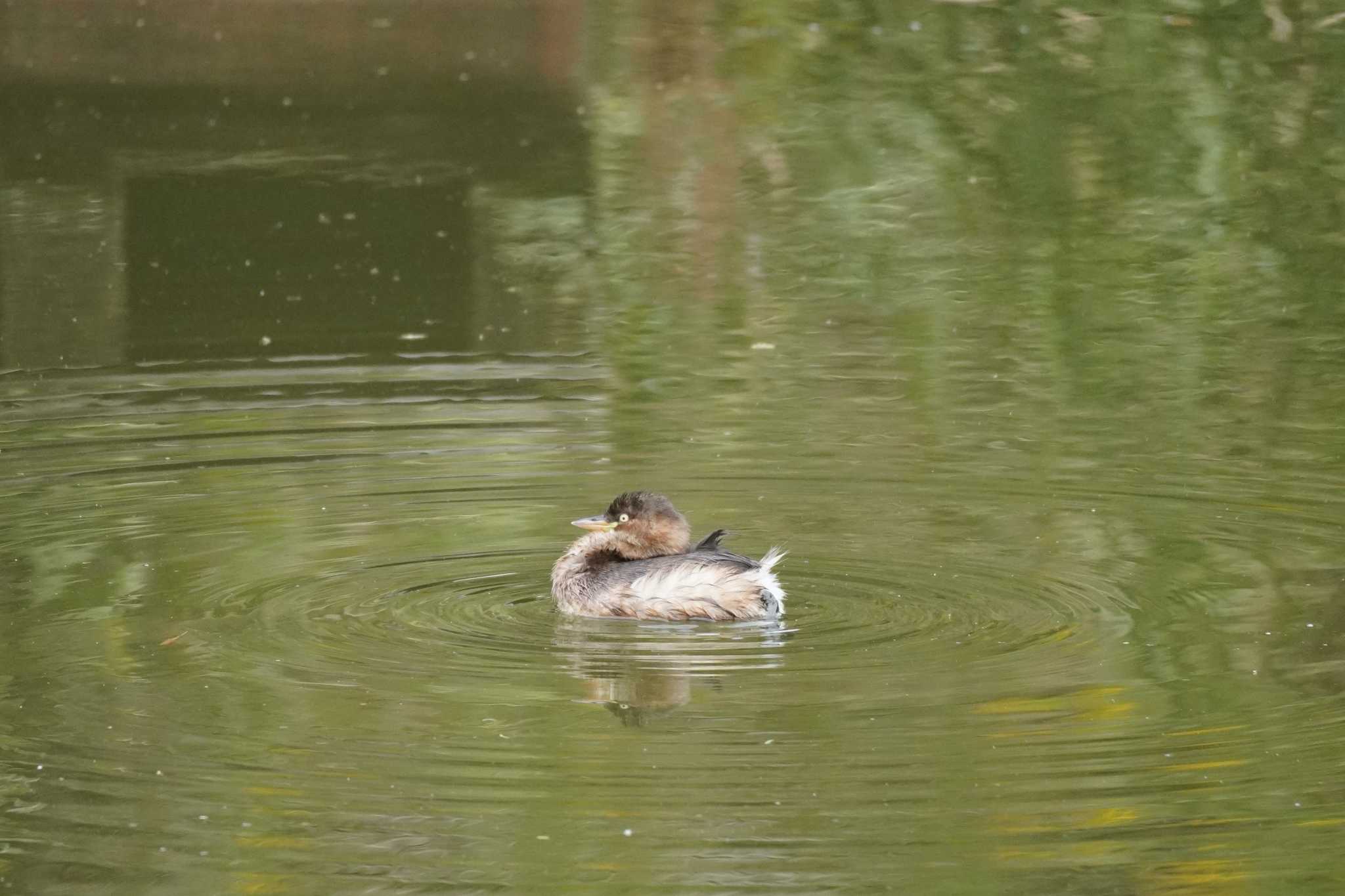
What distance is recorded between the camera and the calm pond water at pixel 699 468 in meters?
6.34

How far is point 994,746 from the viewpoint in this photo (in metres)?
6.75

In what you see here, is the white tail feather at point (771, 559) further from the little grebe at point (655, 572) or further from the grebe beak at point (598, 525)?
the grebe beak at point (598, 525)

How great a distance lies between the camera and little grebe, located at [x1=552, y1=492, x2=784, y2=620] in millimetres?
8062

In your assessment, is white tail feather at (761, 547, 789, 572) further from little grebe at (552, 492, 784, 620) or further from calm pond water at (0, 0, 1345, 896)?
calm pond water at (0, 0, 1345, 896)

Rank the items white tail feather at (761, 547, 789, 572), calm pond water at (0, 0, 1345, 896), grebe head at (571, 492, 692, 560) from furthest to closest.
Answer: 1. grebe head at (571, 492, 692, 560)
2. white tail feather at (761, 547, 789, 572)
3. calm pond water at (0, 0, 1345, 896)

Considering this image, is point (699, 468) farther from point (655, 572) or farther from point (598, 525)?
point (655, 572)

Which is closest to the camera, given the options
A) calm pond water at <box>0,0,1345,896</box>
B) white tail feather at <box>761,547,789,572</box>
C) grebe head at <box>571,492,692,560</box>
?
calm pond water at <box>0,0,1345,896</box>

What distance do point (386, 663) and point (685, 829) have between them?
169 centimetres

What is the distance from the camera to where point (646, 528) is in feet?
28.4

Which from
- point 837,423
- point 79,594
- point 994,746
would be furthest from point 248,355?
point 994,746

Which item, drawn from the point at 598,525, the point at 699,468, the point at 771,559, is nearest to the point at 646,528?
the point at 598,525

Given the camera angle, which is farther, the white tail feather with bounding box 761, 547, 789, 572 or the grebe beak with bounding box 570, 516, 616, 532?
the grebe beak with bounding box 570, 516, 616, 532

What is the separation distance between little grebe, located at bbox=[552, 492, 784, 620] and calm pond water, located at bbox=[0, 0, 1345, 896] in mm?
122

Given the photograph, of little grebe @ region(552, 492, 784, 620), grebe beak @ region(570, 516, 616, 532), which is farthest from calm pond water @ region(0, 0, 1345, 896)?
grebe beak @ region(570, 516, 616, 532)
